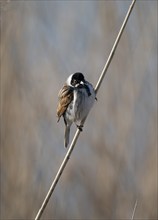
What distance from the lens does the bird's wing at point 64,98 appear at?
2.11 metres

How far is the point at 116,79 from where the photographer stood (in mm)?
2320

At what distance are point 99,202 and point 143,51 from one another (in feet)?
2.11

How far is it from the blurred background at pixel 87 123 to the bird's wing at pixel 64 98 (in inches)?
6.4

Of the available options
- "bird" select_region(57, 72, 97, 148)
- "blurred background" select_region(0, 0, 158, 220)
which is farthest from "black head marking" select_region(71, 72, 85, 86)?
"blurred background" select_region(0, 0, 158, 220)

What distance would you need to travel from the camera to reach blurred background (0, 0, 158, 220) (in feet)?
7.49

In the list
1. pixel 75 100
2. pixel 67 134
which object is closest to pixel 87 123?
pixel 67 134

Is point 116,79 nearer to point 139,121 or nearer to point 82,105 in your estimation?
point 139,121

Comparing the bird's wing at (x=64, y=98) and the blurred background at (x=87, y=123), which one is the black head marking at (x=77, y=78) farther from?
the blurred background at (x=87, y=123)

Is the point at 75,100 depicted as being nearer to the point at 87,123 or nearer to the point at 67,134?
the point at 67,134

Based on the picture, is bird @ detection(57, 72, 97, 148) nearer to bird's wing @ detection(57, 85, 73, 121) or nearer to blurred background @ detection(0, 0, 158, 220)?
bird's wing @ detection(57, 85, 73, 121)

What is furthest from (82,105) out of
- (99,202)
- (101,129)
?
(99,202)

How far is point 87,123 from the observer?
2365 millimetres

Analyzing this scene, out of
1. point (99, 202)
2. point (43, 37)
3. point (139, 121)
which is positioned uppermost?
point (43, 37)

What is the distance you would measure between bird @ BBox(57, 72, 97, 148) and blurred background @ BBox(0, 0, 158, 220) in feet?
0.51
